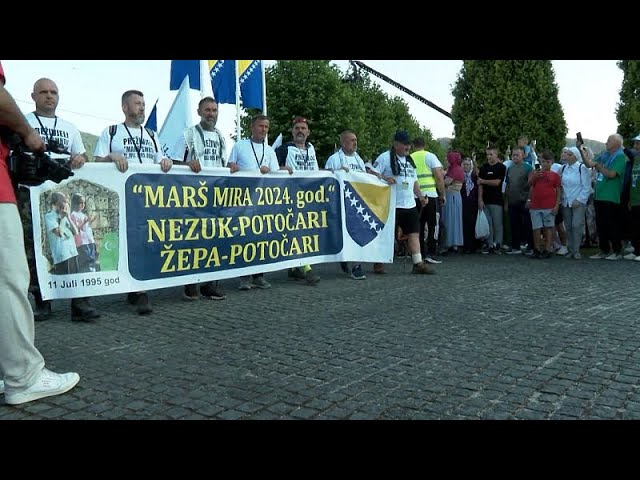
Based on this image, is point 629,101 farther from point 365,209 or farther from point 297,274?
point 297,274

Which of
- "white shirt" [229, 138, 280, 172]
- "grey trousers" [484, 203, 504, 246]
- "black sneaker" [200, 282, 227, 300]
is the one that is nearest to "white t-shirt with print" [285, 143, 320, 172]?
"white shirt" [229, 138, 280, 172]

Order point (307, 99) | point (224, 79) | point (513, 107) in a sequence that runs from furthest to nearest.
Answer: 1. point (307, 99)
2. point (513, 107)
3. point (224, 79)

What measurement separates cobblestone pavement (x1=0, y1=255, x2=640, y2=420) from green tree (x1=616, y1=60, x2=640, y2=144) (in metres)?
17.1

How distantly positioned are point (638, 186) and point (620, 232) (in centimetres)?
100

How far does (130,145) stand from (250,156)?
5.73 ft

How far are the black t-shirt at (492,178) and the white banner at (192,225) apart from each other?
4668 millimetres

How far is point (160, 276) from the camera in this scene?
20.2 feet

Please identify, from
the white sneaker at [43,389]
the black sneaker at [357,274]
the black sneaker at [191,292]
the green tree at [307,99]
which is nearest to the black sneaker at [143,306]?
the black sneaker at [191,292]

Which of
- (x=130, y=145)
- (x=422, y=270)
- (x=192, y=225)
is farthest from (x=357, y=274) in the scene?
(x=130, y=145)

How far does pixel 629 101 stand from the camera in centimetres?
2189

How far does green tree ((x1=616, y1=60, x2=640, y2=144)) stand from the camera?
21484 millimetres

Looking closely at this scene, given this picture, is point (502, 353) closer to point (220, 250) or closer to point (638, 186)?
point (220, 250)

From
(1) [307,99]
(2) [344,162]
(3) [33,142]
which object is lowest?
(3) [33,142]

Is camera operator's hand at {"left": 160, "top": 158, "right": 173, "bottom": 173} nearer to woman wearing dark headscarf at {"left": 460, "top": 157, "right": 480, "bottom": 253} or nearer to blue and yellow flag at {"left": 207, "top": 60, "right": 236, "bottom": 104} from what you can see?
woman wearing dark headscarf at {"left": 460, "top": 157, "right": 480, "bottom": 253}
